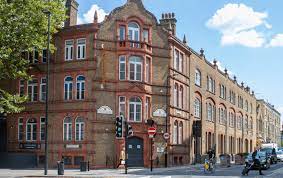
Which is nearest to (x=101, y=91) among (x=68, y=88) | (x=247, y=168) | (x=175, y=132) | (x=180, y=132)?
(x=68, y=88)

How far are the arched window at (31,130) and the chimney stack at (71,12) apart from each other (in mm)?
9453

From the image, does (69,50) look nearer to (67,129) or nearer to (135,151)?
(67,129)

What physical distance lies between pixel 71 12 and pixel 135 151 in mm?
14251

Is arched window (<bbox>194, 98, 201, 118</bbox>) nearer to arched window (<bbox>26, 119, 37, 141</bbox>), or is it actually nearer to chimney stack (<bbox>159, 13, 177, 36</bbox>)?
chimney stack (<bbox>159, 13, 177, 36</bbox>)

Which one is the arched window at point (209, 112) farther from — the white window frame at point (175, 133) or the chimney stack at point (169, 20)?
the chimney stack at point (169, 20)

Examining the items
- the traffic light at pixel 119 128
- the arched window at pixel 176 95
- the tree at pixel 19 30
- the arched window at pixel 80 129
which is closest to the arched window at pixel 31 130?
the arched window at pixel 80 129

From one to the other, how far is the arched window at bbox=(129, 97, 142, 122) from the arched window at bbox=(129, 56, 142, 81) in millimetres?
1830

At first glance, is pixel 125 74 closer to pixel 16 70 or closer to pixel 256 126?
pixel 16 70

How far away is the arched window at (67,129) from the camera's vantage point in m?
43.8

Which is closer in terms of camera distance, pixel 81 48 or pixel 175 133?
pixel 81 48

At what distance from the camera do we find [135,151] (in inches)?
1738

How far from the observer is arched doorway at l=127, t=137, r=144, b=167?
1734 inches

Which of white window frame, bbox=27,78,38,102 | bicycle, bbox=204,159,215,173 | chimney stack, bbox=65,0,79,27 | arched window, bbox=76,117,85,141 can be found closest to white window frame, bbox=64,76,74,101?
arched window, bbox=76,117,85,141

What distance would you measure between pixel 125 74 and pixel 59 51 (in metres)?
6.34
